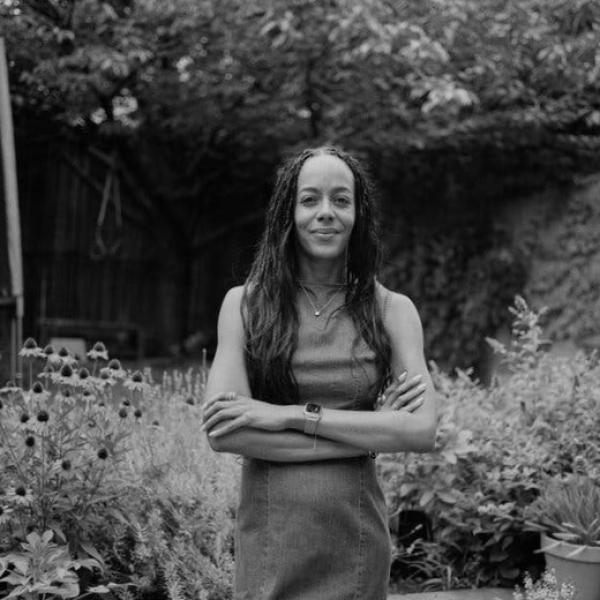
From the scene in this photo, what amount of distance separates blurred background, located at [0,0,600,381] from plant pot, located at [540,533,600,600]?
3.82 m

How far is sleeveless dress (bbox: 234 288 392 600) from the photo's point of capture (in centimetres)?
180

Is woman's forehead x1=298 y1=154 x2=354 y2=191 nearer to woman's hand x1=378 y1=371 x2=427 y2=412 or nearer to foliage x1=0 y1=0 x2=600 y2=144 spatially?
woman's hand x1=378 y1=371 x2=427 y2=412

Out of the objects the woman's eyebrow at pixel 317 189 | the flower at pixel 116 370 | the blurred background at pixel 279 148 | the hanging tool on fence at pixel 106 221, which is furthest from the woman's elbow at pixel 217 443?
the hanging tool on fence at pixel 106 221

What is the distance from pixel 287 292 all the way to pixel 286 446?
35 cm

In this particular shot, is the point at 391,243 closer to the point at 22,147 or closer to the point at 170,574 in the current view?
the point at 22,147

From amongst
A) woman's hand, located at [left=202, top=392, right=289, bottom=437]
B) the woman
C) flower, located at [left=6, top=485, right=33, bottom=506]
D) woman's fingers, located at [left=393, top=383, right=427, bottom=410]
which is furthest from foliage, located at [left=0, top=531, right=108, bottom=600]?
woman's fingers, located at [left=393, top=383, right=427, bottom=410]

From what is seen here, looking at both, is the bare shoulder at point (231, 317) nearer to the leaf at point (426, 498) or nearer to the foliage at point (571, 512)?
the foliage at point (571, 512)

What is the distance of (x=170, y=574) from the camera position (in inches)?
113

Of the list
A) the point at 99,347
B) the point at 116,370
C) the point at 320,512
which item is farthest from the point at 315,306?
the point at 99,347

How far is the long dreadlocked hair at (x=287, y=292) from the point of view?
1.89 m

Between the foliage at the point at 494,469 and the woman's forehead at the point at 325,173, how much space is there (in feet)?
5.65

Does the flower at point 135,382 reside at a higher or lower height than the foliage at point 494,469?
higher

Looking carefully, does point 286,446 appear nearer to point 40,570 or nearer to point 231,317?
point 231,317

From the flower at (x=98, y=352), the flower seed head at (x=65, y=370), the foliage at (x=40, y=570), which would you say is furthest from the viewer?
the flower at (x=98, y=352)
